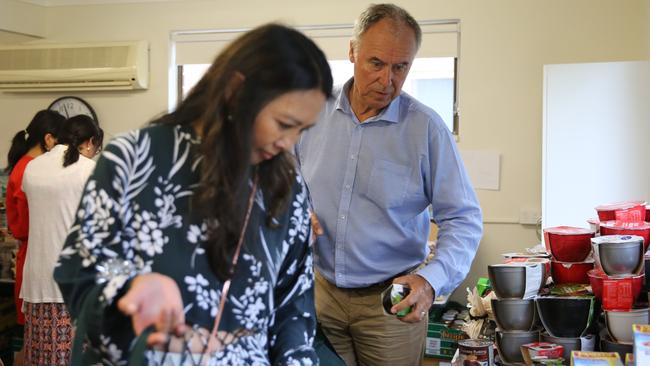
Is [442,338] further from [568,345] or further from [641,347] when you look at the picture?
[641,347]

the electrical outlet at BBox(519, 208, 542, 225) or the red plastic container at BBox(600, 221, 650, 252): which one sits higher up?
the red plastic container at BBox(600, 221, 650, 252)

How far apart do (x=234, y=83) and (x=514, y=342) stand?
1081mm

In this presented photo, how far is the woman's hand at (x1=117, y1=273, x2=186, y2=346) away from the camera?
100 centimetres

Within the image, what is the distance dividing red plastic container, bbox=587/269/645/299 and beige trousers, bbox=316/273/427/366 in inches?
20.6

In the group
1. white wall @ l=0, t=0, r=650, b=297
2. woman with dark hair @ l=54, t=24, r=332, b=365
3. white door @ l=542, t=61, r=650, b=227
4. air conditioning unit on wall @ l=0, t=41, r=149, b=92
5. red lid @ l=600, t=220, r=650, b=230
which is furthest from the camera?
air conditioning unit on wall @ l=0, t=41, r=149, b=92

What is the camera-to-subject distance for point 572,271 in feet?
6.53

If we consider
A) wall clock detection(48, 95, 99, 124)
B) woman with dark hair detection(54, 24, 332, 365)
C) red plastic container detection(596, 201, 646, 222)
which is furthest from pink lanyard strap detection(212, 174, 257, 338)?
wall clock detection(48, 95, 99, 124)

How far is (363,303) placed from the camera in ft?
6.94

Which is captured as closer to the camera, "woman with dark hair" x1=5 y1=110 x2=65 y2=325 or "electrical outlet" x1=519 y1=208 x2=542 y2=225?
"woman with dark hair" x1=5 y1=110 x2=65 y2=325

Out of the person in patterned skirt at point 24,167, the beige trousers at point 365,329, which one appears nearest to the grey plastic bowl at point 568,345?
the beige trousers at point 365,329

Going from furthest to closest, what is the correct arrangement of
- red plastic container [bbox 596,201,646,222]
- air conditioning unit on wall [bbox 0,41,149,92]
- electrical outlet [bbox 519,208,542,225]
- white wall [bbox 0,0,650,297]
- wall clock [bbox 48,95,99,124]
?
wall clock [bbox 48,95,99,124], air conditioning unit on wall [bbox 0,41,149,92], electrical outlet [bbox 519,208,542,225], white wall [bbox 0,0,650,297], red plastic container [bbox 596,201,646,222]

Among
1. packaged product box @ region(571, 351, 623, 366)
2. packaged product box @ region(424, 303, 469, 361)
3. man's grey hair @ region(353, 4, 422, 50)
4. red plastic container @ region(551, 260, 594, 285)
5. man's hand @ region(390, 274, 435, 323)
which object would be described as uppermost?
man's grey hair @ region(353, 4, 422, 50)

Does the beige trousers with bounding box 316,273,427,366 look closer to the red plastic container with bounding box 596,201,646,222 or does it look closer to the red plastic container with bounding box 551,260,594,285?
the red plastic container with bounding box 551,260,594,285

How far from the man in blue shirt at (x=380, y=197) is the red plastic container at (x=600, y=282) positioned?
0.34 m
